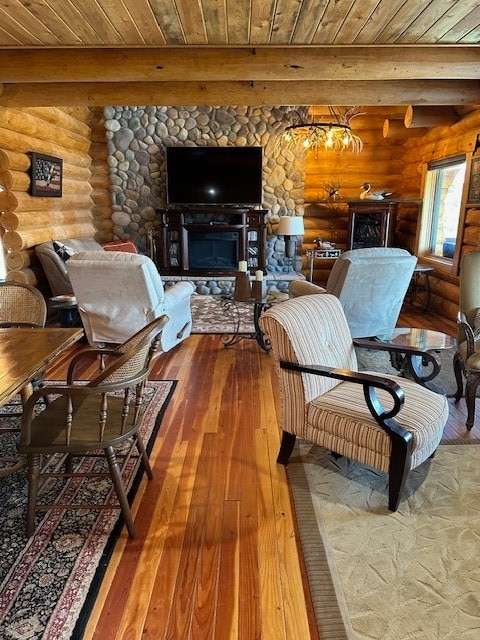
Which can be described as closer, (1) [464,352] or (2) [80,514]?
(2) [80,514]

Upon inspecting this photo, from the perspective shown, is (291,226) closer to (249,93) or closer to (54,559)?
(249,93)

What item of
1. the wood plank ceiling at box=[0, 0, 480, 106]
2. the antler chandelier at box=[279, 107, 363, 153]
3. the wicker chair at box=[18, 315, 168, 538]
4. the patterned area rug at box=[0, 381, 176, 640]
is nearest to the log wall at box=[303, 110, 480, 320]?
the antler chandelier at box=[279, 107, 363, 153]

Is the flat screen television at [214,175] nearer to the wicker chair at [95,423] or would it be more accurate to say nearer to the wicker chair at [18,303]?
the wicker chair at [18,303]

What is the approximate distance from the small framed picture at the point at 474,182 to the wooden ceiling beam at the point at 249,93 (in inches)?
25.0

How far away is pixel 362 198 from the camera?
265 inches

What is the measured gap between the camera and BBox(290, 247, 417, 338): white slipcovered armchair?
366 cm

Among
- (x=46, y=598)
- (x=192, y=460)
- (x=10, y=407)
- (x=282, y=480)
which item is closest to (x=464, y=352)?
(x=282, y=480)

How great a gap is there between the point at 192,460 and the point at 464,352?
78.9 inches

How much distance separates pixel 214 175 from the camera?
22.6 feet

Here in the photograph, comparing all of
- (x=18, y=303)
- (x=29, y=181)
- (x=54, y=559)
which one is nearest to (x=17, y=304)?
(x=18, y=303)

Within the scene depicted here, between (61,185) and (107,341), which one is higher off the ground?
(61,185)

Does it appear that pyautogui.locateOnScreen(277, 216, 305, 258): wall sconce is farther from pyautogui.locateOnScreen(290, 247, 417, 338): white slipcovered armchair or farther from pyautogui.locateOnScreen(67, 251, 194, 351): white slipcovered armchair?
pyautogui.locateOnScreen(67, 251, 194, 351): white slipcovered armchair

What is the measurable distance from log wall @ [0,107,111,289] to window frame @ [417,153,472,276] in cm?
510

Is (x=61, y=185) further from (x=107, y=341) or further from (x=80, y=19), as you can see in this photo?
(x=80, y=19)
